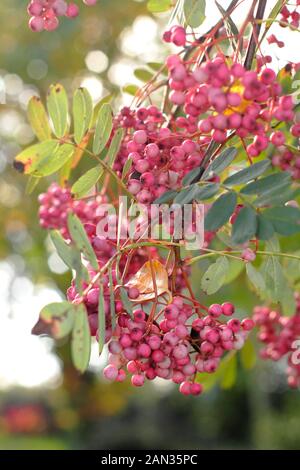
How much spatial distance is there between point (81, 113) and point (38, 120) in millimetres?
57

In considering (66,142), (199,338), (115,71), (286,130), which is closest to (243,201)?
(199,338)

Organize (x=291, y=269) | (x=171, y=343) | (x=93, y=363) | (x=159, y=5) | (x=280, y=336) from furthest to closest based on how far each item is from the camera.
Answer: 1. (x=93, y=363)
2. (x=280, y=336)
3. (x=291, y=269)
4. (x=159, y=5)
5. (x=171, y=343)

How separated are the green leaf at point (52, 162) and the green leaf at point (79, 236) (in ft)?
0.67

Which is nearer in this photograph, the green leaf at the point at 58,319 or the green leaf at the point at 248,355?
the green leaf at the point at 58,319

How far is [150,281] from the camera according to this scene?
85cm

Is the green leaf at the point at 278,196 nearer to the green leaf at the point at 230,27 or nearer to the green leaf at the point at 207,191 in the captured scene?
the green leaf at the point at 207,191

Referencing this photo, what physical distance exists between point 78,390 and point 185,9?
8678mm

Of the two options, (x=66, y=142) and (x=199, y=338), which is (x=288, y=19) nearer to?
(x=66, y=142)

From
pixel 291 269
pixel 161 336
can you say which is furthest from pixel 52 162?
pixel 291 269

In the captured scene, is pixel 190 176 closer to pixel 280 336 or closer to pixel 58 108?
pixel 58 108

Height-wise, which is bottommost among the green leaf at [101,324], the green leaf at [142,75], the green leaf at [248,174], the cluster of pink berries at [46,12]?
the green leaf at [101,324]

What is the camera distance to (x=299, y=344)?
1.42 m

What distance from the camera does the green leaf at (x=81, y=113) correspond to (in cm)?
95

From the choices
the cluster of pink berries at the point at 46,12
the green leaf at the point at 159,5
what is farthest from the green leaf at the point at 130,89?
the cluster of pink berries at the point at 46,12
